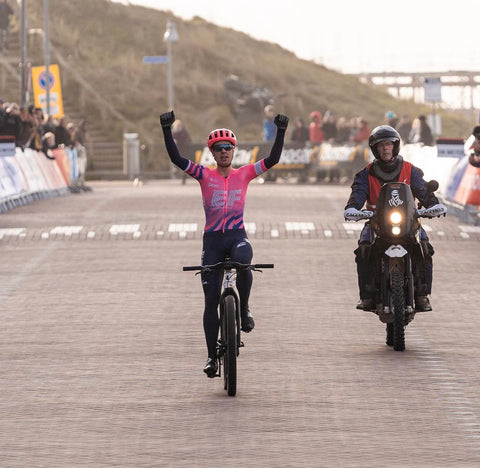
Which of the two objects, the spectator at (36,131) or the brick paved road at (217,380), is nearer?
the brick paved road at (217,380)

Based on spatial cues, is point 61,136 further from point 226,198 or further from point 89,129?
point 89,129

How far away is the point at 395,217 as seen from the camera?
1330cm

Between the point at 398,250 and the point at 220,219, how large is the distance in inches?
81.1

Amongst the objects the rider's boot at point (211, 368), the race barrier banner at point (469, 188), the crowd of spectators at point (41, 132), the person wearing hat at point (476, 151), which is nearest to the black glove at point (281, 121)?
the rider's boot at point (211, 368)

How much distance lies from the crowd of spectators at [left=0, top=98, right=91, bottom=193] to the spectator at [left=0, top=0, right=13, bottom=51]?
66.3ft

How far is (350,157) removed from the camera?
50844mm

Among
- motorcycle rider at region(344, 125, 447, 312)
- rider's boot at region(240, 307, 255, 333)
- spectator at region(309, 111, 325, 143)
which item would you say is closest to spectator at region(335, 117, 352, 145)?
spectator at region(309, 111, 325, 143)

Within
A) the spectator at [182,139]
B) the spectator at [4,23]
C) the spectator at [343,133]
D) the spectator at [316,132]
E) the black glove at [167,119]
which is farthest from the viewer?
the spectator at [4,23]

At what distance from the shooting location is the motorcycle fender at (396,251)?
13.2m

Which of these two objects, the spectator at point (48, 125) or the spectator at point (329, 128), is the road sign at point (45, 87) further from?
the spectator at point (48, 125)

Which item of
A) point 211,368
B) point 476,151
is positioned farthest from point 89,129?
point 211,368

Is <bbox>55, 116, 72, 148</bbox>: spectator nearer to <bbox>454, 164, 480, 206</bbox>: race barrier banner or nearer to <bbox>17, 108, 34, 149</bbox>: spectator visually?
<bbox>17, 108, 34, 149</bbox>: spectator

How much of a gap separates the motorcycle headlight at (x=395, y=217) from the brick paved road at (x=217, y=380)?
0.99 metres

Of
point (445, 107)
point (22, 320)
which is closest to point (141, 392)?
point (22, 320)
